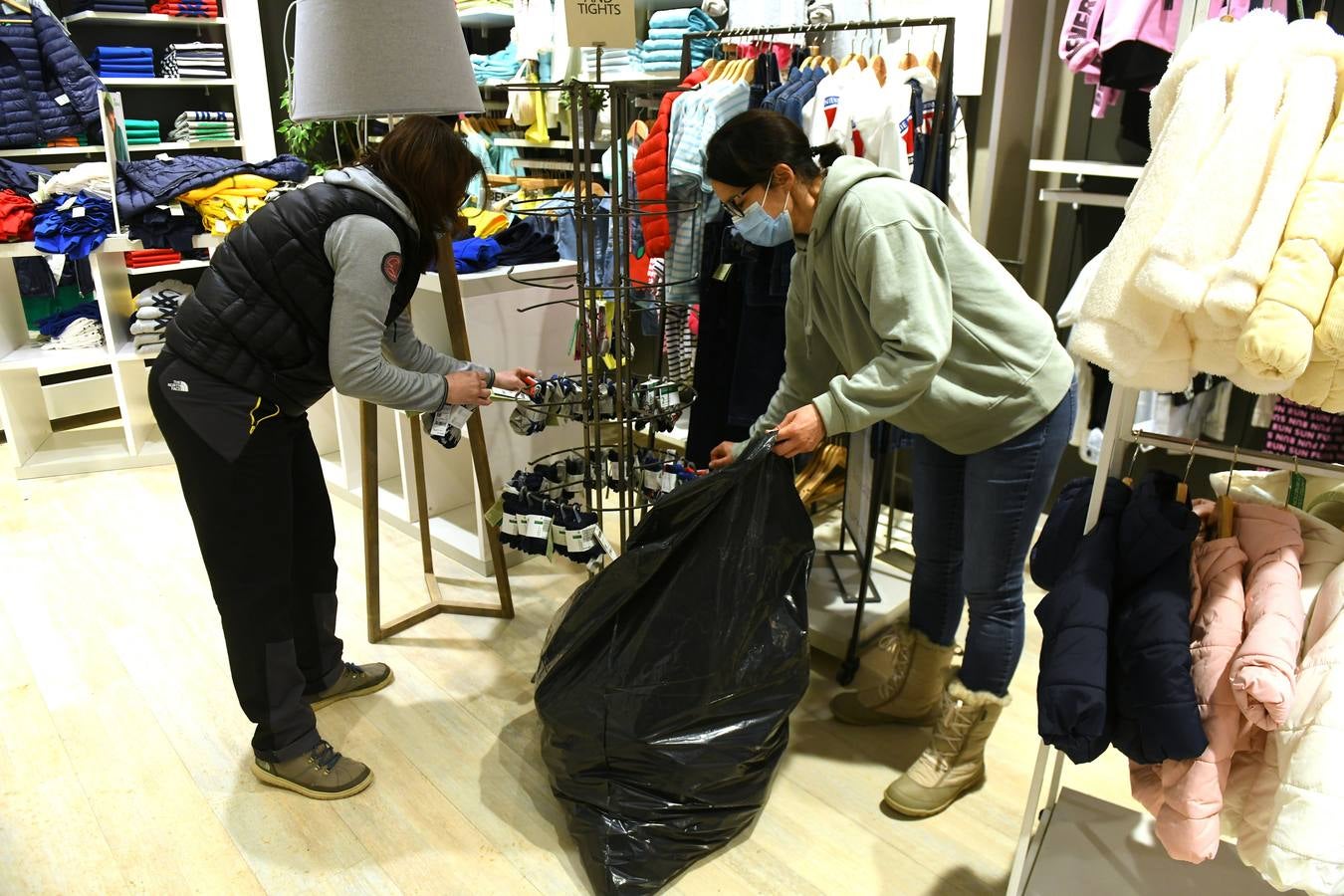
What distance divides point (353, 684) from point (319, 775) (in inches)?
15.8

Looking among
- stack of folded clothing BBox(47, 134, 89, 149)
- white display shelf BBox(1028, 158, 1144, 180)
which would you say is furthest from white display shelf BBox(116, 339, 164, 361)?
white display shelf BBox(1028, 158, 1144, 180)

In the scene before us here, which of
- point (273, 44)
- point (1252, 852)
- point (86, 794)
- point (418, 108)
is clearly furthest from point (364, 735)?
point (273, 44)

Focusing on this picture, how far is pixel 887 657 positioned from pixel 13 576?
2.77m

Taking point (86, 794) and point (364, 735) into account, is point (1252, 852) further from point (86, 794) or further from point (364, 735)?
point (86, 794)

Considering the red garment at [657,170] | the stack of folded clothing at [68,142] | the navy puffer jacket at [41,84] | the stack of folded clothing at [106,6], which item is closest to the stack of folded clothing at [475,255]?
the red garment at [657,170]

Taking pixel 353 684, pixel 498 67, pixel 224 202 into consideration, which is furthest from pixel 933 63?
pixel 224 202

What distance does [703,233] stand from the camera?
2713 millimetres

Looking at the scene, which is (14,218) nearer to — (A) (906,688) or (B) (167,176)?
(B) (167,176)

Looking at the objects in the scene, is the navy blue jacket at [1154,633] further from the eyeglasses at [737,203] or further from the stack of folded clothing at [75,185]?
the stack of folded clothing at [75,185]

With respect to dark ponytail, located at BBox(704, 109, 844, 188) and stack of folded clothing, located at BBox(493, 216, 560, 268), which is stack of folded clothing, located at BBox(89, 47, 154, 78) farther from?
dark ponytail, located at BBox(704, 109, 844, 188)

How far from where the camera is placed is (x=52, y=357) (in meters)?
3.91

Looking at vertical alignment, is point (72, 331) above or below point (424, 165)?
below

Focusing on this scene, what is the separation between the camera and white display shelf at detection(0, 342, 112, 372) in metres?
3.84

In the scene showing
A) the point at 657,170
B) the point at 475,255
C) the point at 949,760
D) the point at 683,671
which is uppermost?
the point at 657,170
